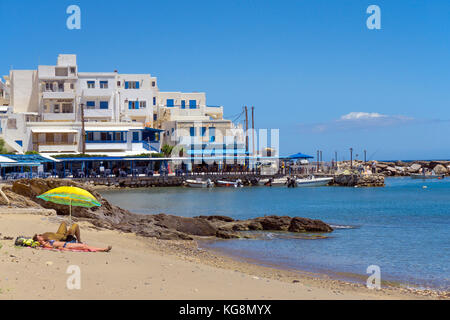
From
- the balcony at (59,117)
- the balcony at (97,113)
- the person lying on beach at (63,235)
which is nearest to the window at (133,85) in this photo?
the balcony at (97,113)

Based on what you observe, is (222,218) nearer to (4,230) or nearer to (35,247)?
(4,230)

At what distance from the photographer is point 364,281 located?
45.4ft

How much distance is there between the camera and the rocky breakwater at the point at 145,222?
2016 cm

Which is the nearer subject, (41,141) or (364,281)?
(364,281)

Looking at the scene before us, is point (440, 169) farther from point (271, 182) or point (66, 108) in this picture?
point (66, 108)

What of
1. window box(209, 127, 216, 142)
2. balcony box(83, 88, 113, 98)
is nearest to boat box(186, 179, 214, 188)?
window box(209, 127, 216, 142)

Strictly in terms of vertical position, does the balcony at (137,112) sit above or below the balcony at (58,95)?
below

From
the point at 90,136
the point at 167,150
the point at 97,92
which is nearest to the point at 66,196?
the point at 90,136

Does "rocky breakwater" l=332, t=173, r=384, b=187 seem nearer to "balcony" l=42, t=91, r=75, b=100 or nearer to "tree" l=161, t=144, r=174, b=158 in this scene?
"tree" l=161, t=144, r=174, b=158

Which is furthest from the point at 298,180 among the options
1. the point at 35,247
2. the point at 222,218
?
the point at 35,247

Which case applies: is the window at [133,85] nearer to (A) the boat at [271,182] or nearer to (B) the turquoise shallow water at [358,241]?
(A) the boat at [271,182]

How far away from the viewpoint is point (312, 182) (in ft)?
224

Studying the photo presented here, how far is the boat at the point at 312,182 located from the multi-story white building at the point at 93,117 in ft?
31.0

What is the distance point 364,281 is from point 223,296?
6.16 metres
